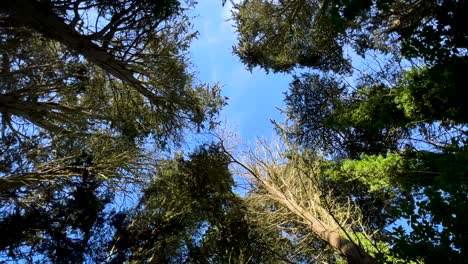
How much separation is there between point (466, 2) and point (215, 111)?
7931 millimetres

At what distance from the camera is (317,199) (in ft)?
31.6

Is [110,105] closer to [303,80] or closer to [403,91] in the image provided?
[303,80]

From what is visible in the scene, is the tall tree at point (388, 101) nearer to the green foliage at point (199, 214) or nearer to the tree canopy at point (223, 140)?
the tree canopy at point (223, 140)

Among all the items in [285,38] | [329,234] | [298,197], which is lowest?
[329,234]

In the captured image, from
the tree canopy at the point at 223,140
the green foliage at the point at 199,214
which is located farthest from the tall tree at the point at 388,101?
the green foliage at the point at 199,214

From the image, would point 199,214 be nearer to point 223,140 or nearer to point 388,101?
point 223,140

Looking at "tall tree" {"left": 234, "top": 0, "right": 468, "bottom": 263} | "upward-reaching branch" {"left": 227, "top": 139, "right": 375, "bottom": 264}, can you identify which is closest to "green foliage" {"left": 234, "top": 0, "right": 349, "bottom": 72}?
"tall tree" {"left": 234, "top": 0, "right": 468, "bottom": 263}

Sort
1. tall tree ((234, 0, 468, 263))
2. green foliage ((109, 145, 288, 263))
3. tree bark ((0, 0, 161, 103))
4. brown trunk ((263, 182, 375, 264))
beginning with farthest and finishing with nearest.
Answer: green foliage ((109, 145, 288, 263)) < tree bark ((0, 0, 161, 103)) < brown trunk ((263, 182, 375, 264)) < tall tree ((234, 0, 468, 263))

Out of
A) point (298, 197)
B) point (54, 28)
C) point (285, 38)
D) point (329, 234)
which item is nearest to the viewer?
point (54, 28)

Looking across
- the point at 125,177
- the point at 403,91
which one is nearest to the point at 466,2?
the point at 403,91

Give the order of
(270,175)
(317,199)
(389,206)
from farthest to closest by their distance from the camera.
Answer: (389,206), (270,175), (317,199)

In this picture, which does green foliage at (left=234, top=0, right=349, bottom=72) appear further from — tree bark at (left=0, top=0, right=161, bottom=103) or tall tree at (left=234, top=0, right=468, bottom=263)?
tree bark at (left=0, top=0, right=161, bottom=103)

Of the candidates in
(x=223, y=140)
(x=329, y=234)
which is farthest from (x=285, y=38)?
(x=329, y=234)

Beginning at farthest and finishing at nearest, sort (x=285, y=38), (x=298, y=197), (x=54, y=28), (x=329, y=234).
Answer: (x=285, y=38), (x=298, y=197), (x=329, y=234), (x=54, y=28)
